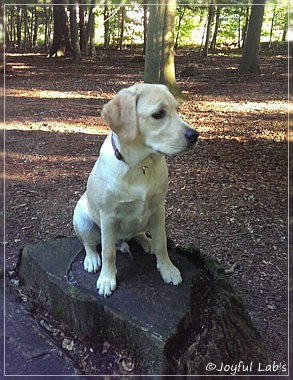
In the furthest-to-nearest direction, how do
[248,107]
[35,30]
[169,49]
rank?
[248,107] → [169,49] → [35,30]

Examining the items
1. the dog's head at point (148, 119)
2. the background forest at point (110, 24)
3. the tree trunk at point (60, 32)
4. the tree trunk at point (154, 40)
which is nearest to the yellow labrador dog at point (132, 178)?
the dog's head at point (148, 119)

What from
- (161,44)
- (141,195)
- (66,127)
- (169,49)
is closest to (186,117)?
(66,127)

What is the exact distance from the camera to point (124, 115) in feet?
5.89

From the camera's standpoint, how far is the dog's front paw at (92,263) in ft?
7.46

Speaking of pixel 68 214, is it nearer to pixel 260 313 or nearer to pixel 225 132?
pixel 260 313

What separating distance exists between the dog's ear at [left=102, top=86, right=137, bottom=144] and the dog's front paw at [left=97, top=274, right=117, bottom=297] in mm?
682

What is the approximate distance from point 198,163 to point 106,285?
109 inches

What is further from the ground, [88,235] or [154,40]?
[154,40]

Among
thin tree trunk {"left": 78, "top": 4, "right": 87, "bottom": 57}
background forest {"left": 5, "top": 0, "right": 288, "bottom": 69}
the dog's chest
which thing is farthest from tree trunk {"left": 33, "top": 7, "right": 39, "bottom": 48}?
the dog's chest

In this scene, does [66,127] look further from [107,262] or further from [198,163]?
[107,262]

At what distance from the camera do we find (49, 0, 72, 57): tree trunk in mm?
2148

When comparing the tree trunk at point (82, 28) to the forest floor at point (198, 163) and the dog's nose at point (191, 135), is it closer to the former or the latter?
the forest floor at point (198, 163)

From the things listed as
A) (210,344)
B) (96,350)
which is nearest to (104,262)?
(96,350)

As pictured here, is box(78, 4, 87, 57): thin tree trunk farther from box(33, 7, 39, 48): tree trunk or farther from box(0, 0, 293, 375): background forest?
box(33, 7, 39, 48): tree trunk
